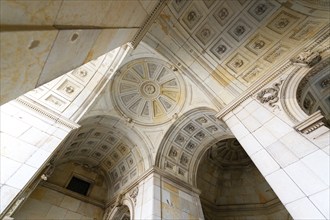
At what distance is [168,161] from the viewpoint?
9.07m

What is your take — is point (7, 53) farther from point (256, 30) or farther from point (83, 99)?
point (256, 30)

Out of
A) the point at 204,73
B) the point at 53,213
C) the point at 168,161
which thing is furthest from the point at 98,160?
the point at 204,73

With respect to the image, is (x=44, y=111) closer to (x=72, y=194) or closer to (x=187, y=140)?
(x=187, y=140)

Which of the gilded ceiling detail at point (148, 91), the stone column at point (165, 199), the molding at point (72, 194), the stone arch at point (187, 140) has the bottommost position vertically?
the stone column at point (165, 199)

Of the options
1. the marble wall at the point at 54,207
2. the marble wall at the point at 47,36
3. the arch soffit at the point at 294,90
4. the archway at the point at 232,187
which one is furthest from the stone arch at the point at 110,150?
the marble wall at the point at 47,36

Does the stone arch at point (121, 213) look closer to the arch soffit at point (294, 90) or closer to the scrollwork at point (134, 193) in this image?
the scrollwork at point (134, 193)

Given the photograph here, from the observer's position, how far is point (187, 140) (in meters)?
9.40

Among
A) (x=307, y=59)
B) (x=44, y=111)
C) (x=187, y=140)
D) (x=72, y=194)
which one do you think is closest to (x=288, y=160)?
(x=307, y=59)

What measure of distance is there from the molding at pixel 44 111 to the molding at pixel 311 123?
21.1 ft

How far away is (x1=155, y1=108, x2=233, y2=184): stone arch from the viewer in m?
8.71

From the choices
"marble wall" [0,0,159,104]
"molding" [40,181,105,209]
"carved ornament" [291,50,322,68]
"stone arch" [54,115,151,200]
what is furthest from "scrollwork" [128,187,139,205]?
"carved ornament" [291,50,322,68]

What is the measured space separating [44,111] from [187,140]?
613 cm

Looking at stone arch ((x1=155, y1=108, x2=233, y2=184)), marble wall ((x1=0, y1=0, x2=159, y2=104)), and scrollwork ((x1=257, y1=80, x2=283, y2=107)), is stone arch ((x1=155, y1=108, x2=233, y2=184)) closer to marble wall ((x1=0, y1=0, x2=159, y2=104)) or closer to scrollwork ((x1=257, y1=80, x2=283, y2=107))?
scrollwork ((x1=257, y1=80, x2=283, y2=107))

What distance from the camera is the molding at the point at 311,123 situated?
4.40 m
